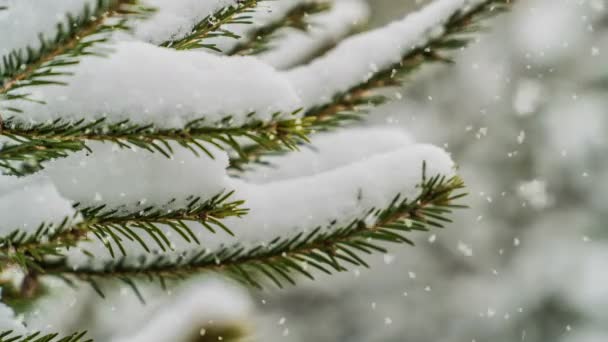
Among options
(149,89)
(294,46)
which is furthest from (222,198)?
(294,46)

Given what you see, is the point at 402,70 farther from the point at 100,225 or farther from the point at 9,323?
the point at 9,323

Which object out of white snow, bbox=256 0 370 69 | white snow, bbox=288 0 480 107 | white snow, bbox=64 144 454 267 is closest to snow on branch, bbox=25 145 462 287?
white snow, bbox=64 144 454 267

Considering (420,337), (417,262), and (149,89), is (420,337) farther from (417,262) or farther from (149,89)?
(149,89)

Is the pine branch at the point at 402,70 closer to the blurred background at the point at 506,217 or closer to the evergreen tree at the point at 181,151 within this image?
the evergreen tree at the point at 181,151

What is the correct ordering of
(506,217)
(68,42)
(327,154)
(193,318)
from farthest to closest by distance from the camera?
(506,217)
(193,318)
(327,154)
(68,42)

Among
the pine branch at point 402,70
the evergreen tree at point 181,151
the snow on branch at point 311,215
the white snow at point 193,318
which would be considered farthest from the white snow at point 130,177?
the white snow at point 193,318

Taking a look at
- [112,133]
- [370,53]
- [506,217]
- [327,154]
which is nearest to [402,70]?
[370,53]

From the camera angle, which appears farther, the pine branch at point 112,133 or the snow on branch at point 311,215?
the snow on branch at point 311,215
